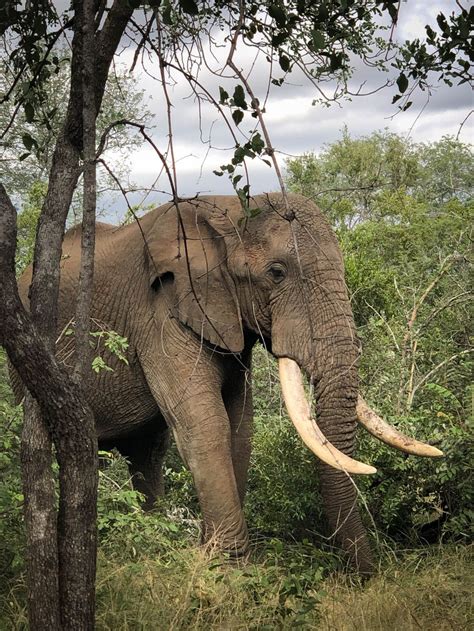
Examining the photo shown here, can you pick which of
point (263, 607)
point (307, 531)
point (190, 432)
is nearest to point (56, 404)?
point (263, 607)

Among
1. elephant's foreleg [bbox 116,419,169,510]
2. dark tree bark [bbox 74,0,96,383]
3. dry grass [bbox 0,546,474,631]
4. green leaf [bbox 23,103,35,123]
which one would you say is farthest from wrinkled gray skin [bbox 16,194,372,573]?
dark tree bark [bbox 74,0,96,383]

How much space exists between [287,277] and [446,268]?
7.90 ft

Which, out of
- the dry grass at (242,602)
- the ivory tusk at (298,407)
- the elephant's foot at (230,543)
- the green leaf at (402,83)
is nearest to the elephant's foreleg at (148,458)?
the elephant's foot at (230,543)

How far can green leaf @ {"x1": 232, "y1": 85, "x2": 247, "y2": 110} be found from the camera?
382cm

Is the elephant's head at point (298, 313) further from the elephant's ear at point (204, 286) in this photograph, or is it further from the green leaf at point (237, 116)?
the green leaf at point (237, 116)

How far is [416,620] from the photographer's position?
16.7ft

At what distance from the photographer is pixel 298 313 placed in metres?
6.95

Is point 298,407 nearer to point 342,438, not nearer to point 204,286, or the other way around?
point 342,438

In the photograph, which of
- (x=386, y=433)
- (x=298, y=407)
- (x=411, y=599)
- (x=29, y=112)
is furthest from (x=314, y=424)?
(x=29, y=112)

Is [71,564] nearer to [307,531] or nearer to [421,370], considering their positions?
[307,531]

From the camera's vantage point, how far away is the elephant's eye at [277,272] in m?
6.98

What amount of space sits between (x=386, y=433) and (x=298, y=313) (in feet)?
3.43

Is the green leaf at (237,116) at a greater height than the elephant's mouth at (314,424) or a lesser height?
greater

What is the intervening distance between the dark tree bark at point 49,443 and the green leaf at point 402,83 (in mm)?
1347
